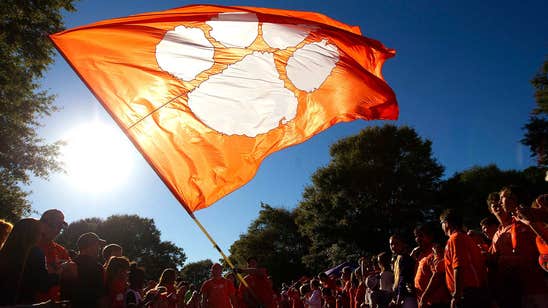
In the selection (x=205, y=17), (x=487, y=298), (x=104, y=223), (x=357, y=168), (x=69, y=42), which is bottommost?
(x=487, y=298)

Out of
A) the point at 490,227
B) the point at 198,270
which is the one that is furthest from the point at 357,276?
the point at 198,270

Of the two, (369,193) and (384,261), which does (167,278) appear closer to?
(384,261)

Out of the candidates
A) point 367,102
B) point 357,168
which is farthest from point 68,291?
point 357,168

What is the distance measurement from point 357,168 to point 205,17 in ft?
84.4

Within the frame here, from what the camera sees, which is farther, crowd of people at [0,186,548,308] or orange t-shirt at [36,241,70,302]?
orange t-shirt at [36,241,70,302]

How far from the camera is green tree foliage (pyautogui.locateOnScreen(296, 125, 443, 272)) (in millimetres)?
27625

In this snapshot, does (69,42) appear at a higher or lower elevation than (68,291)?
higher

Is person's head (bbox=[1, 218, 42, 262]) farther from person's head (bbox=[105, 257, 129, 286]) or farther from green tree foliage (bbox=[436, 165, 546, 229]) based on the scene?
green tree foliage (bbox=[436, 165, 546, 229])

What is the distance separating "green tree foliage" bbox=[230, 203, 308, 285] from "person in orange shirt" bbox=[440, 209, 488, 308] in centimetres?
4346

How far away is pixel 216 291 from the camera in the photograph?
899 centimetres

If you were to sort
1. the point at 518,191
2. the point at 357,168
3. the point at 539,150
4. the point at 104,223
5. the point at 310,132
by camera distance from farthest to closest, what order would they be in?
1. the point at 104,223
2. the point at 357,168
3. the point at 539,150
4. the point at 310,132
5. the point at 518,191

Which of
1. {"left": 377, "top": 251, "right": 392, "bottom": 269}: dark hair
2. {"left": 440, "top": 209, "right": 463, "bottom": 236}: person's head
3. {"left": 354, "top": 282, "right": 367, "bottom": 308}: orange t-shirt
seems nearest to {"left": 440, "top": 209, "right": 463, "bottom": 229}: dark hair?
{"left": 440, "top": 209, "right": 463, "bottom": 236}: person's head

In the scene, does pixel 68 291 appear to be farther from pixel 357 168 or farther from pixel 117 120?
pixel 357 168

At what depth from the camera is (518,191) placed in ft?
14.2
